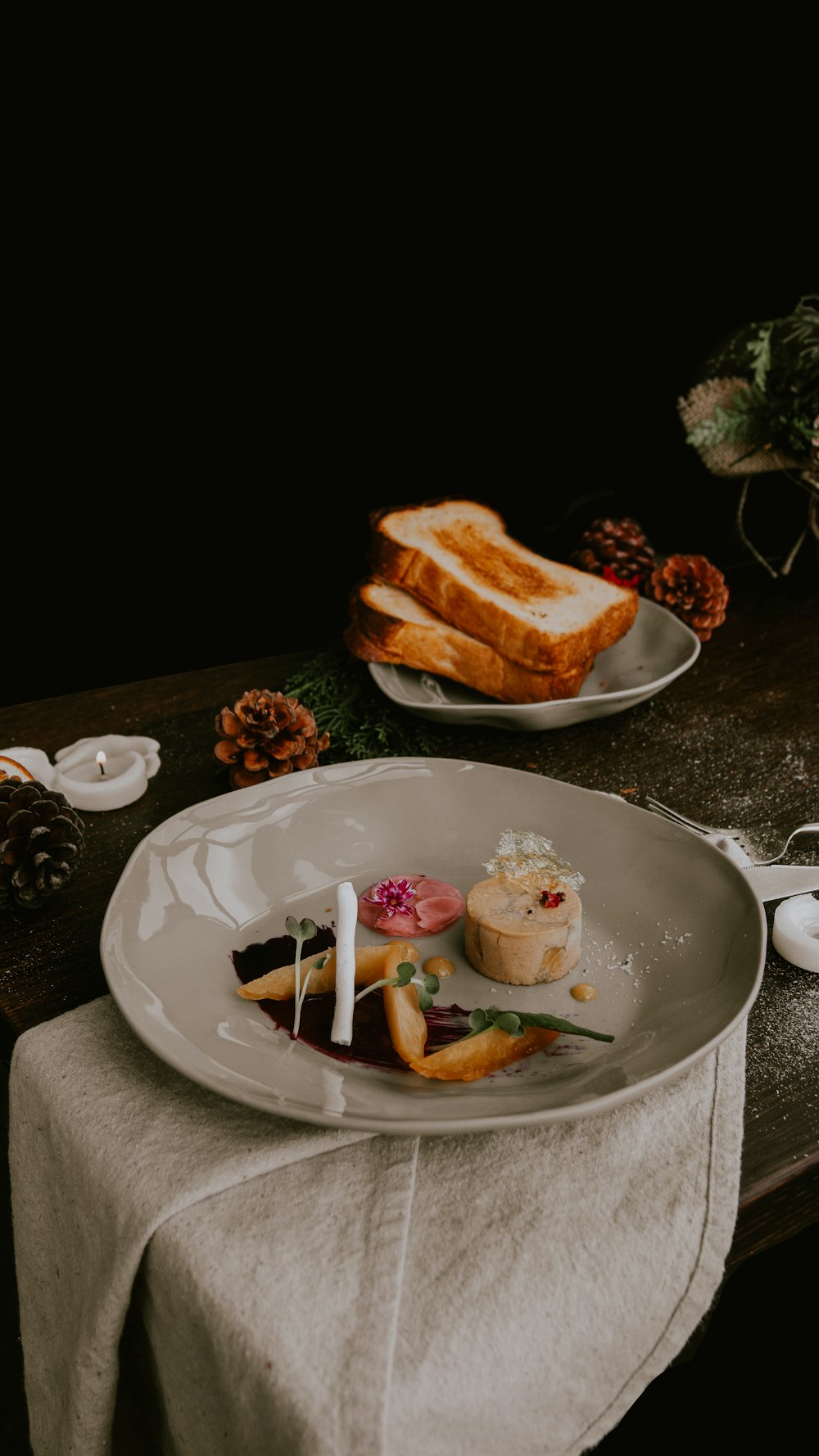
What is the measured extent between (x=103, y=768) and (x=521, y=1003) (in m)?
0.63

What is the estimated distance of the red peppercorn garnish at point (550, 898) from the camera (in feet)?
3.09

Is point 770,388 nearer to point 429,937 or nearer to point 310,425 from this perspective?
point 310,425

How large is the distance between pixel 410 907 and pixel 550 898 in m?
0.14

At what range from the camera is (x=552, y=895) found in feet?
3.12

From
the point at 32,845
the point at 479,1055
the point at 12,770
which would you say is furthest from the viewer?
the point at 12,770

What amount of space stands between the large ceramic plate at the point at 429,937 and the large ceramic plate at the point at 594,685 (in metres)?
0.25

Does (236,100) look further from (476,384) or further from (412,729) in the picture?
(412,729)

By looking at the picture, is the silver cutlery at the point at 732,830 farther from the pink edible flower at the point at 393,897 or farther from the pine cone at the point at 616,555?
the pine cone at the point at 616,555

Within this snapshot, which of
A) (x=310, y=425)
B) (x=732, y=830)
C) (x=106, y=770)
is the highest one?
(x=310, y=425)

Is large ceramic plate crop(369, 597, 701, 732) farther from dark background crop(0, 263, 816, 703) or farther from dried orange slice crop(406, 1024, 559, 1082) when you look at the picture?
dried orange slice crop(406, 1024, 559, 1082)

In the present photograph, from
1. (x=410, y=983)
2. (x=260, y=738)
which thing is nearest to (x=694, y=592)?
(x=260, y=738)

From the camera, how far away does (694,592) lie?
173 cm

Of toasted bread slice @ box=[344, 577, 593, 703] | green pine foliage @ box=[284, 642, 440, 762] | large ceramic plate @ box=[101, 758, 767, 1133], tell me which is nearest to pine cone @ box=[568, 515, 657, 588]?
toasted bread slice @ box=[344, 577, 593, 703]

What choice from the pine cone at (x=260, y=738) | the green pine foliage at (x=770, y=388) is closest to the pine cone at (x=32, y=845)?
the pine cone at (x=260, y=738)
